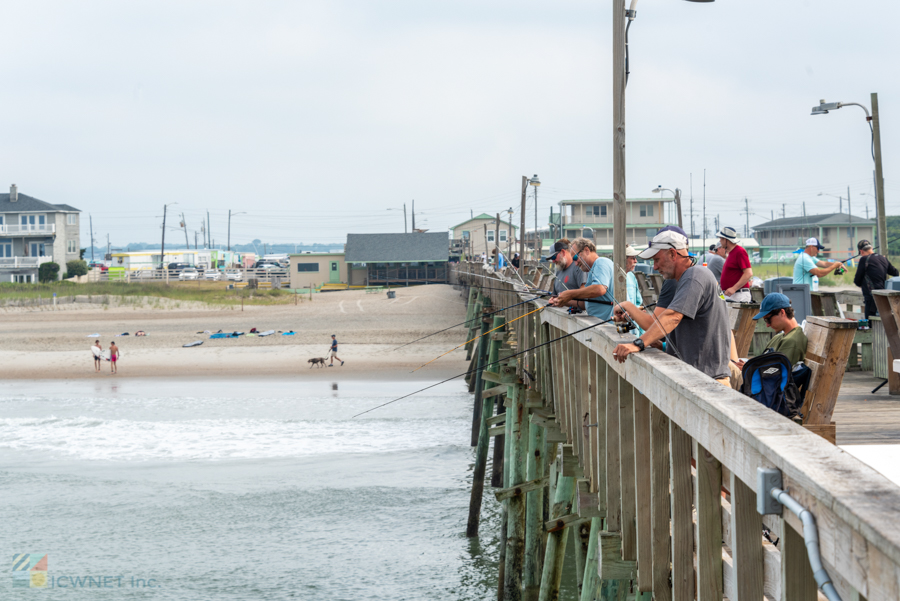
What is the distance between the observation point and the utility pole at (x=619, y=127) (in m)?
5.29

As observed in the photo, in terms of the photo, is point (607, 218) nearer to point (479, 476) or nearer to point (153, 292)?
point (153, 292)

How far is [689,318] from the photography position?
4.25m

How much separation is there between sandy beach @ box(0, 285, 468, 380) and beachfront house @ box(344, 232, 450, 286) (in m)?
12.2

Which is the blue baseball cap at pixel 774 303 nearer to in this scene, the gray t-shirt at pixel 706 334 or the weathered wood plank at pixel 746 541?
the gray t-shirt at pixel 706 334

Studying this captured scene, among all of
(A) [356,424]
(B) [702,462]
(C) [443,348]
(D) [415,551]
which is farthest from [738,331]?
(C) [443,348]

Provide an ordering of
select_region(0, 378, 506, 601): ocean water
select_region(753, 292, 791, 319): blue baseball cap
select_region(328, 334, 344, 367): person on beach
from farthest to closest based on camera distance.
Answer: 1. select_region(328, 334, 344, 367): person on beach
2. select_region(0, 378, 506, 601): ocean water
3. select_region(753, 292, 791, 319): blue baseball cap

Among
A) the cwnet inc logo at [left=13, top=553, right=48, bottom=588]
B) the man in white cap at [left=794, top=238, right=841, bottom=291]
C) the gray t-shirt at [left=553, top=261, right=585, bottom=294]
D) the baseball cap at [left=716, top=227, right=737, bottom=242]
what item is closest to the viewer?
the gray t-shirt at [left=553, top=261, right=585, bottom=294]

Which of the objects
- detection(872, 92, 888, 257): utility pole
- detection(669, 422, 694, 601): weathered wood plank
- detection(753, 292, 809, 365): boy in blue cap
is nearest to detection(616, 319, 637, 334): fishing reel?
detection(753, 292, 809, 365): boy in blue cap

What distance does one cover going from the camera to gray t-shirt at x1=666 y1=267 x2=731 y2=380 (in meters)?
4.25

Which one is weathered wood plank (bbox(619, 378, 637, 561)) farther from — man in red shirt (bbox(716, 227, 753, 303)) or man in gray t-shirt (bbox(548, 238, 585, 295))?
Answer: man in red shirt (bbox(716, 227, 753, 303))

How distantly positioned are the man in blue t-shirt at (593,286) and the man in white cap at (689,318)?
42.5 inches

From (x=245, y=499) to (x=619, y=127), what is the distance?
40.9 feet

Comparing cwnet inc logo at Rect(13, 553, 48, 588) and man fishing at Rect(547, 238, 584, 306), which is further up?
man fishing at Rect(547, 238, 584, 306)

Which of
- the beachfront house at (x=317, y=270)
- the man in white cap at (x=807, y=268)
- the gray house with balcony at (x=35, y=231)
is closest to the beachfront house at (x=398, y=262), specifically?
the beachfront house at (x=317, y=270)
